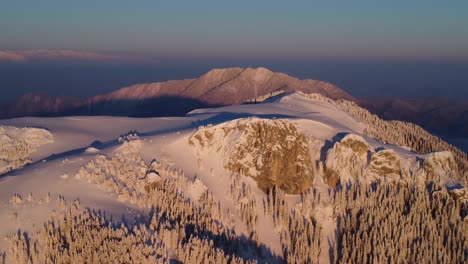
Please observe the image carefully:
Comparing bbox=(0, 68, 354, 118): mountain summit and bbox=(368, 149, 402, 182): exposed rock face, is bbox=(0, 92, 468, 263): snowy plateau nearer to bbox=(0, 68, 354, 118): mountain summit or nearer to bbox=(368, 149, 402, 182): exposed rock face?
bbox=(368, 149, 402, 182): exposed rock face

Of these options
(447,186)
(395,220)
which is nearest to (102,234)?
(395,220)

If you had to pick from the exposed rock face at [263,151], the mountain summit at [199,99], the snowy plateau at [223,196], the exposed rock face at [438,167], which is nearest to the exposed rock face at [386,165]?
the snowy plateau at [223,196]

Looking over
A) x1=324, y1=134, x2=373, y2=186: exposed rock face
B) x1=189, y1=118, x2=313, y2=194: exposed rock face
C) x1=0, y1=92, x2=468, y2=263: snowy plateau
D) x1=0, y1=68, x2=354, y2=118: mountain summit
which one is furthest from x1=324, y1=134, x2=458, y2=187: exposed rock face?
x1=0, y1=68, x2=354, y2=118: mountain summit

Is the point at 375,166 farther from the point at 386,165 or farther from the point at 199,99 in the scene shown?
the point at 199,99

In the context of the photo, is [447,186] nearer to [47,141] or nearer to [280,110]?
[280,110]

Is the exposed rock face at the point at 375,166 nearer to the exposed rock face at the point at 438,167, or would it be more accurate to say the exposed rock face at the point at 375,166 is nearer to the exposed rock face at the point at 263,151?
the exposed rock face at the point at 438,167

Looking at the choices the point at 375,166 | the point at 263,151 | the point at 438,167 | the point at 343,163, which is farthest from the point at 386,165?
the point at 263,151
